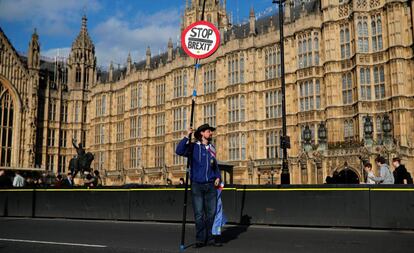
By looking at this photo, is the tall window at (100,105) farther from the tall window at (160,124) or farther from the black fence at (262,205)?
the black fence at (262,205)

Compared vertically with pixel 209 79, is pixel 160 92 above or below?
below

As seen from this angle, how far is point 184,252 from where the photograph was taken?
24.5ft

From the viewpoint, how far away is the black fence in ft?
38.0

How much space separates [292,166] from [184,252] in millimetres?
29382

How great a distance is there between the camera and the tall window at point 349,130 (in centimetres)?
3381

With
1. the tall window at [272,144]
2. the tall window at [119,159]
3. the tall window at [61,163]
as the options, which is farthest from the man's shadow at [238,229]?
the tall window at [61,163]

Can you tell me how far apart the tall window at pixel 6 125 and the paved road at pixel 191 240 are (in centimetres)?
4560

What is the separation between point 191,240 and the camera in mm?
9242

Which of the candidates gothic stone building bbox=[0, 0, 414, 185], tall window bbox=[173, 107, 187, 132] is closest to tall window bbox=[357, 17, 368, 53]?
gothic stone building bbox=[0, 0, 414, 185]

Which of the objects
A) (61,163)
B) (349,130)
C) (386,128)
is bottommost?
(61,163)

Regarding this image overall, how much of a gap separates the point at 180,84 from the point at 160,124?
5.45m

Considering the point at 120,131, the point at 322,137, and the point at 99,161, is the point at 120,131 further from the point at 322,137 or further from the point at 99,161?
the point at 322,137

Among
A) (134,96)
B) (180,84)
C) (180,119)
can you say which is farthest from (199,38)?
(134,96)

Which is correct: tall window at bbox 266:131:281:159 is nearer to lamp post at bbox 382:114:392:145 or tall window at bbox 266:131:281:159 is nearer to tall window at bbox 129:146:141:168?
lamp post at bbox 382:114:392:145
